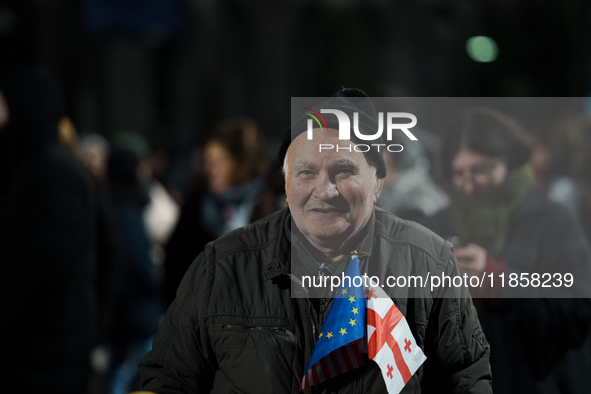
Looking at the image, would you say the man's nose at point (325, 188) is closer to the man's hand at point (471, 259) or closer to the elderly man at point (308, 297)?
the elderly man at point (308, 297)

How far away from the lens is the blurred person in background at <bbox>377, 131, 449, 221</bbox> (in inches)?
74.3

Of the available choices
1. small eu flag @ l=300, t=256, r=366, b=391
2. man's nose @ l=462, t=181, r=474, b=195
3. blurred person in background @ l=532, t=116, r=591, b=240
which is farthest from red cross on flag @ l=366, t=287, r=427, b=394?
blurred person in background @ l=532, t=116, r=591, b=240

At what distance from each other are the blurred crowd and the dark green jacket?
0.16 meters

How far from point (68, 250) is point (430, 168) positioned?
1836 mm

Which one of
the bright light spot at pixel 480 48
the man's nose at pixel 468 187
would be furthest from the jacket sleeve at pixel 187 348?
the bright light spot at pixel 480 48

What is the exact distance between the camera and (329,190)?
1.58 m

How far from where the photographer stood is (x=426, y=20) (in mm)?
27219

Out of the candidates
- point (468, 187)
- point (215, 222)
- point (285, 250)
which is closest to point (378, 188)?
point (285, 250)

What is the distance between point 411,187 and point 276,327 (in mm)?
936

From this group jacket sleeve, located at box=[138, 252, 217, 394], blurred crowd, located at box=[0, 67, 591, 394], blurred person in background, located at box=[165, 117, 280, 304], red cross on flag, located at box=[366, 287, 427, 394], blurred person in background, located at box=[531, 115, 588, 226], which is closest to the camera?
red cross on flag, located at box=[366, 287, 427, 394]

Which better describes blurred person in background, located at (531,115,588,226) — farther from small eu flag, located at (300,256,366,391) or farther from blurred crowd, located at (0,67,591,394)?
small eu flag, located at (300,256,366,391)

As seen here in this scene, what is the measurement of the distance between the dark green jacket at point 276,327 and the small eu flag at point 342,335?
33 mm

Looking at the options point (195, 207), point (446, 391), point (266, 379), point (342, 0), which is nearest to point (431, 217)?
point (446, 391)

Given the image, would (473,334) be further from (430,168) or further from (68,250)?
(68,250)
